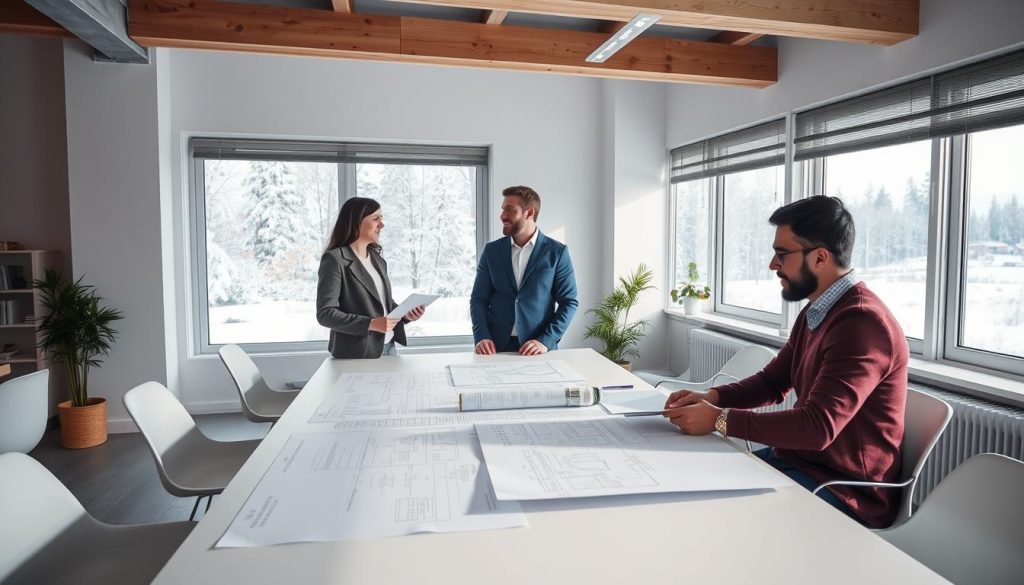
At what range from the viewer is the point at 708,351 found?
4570 millimetres

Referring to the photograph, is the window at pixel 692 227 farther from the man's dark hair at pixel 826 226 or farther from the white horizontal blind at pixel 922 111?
the man's dark hair at pixel 826 226

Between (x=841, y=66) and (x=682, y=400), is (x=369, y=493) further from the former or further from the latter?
(x=841, y=66)

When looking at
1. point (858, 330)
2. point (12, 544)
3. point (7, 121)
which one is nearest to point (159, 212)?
point (7, 121)

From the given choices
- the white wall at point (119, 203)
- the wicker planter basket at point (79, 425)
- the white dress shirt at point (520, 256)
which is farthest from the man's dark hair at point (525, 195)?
the wicker planter basket at point (79, 425)

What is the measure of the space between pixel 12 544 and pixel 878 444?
209 cm

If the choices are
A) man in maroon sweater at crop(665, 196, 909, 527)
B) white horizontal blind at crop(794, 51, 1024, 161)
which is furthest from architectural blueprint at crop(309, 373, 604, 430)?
white horizontal blind at crop(794, 51, 1024, 161)

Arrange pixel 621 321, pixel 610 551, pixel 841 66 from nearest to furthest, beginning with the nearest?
pixel 610 551
pixel 841 66
pixel 621 321

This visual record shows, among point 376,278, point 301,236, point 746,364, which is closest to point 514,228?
point 376,278

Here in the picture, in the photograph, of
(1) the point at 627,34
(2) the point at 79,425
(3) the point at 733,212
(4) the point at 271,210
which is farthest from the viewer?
(4) the point at 271,210

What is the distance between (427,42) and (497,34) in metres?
0.46

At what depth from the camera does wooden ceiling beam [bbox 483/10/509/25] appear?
3662 millimetres

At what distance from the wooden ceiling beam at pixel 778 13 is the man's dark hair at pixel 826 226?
1496 millimetres

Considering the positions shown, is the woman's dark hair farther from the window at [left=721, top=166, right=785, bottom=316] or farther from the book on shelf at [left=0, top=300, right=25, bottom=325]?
the book on shelf at [left=0, top=300, right=25, bottom=325]

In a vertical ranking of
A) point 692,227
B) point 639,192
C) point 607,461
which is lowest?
point 607,461
